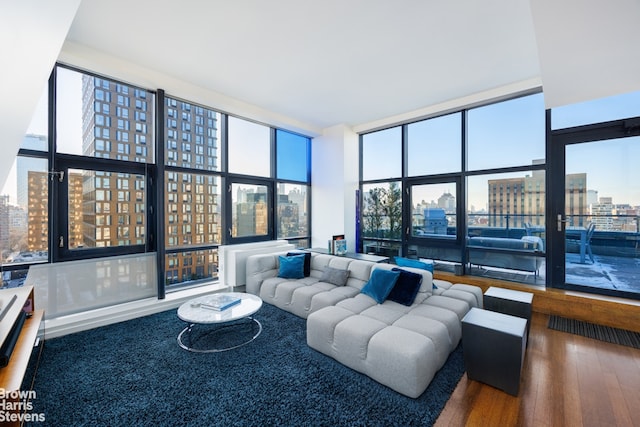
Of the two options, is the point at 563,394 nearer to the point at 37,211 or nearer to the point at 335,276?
the point at 335,276

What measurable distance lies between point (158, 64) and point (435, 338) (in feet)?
14.5

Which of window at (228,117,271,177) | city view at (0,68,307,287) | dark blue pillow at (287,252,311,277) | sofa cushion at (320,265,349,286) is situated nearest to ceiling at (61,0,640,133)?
city view at (0,68,307,287)

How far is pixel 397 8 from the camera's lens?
247 centimetres

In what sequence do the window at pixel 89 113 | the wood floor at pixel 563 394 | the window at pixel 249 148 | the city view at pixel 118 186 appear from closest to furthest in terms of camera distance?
the wood floor at pixel 563 394 → the city view at pixel 118 186 → the window at pixel 89 113 → the window at pixel 249 148

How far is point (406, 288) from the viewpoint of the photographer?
2.97m

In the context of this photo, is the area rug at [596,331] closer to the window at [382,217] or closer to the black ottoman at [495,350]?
the black ottoman at [495,350]

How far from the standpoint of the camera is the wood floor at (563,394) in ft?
5.84

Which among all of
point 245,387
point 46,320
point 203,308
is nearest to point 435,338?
point 245,387

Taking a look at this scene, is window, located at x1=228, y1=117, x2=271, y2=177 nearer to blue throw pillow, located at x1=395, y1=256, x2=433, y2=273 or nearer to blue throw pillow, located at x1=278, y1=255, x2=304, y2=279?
blue throw pillow, located at x1=278, y1=255, x2=304, y2=279

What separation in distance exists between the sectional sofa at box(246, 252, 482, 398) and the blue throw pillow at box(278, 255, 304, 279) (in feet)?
0.08

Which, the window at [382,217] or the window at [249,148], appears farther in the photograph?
the window at [382,217]

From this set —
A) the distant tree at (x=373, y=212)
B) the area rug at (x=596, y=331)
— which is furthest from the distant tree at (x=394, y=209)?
the area rug at (x=596, y=331)

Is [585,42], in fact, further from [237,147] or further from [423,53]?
[237,147]

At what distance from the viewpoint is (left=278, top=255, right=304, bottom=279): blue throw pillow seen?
4055 mm
